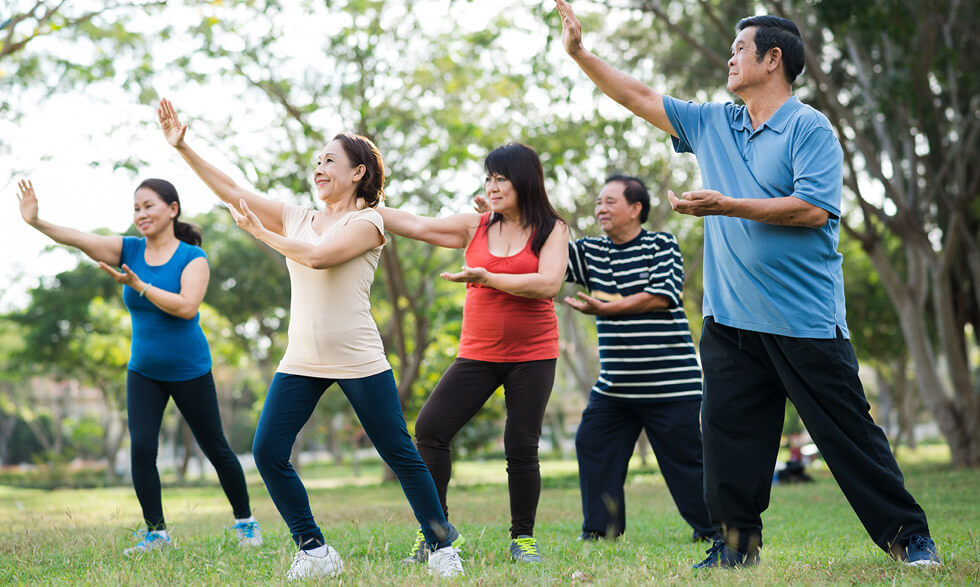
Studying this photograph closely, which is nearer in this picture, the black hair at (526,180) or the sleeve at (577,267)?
the black hair at (526,180)

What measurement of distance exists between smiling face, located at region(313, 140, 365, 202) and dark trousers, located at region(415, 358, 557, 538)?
1130 millimetres

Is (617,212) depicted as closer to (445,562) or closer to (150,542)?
(445,562)

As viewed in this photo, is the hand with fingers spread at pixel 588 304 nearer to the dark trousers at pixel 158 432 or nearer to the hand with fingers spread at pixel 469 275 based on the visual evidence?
the hand with fingers spread at pixel 469 275

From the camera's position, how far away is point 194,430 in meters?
5.39

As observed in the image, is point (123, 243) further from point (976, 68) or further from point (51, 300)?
point (51, 300)

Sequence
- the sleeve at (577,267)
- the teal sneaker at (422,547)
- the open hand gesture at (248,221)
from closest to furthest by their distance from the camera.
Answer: the open hand gesture at (248,221), the teal sneaker at (422,547), the sleeve at (577,267)

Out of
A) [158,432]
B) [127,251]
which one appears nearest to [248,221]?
[158,432]

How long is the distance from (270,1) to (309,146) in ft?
8.04

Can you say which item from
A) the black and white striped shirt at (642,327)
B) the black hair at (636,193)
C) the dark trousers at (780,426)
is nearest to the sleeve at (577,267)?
the black and white striped shirt at (642,327)

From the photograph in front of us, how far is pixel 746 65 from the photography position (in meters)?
3.84

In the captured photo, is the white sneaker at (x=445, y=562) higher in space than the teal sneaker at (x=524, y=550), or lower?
higher

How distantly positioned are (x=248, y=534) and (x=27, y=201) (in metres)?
2.45

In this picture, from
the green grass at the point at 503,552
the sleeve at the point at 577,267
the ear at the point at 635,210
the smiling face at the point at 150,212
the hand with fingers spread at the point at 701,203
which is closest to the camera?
the hand with fingers spread at the point at 701,203

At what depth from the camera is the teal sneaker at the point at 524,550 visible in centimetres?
424
